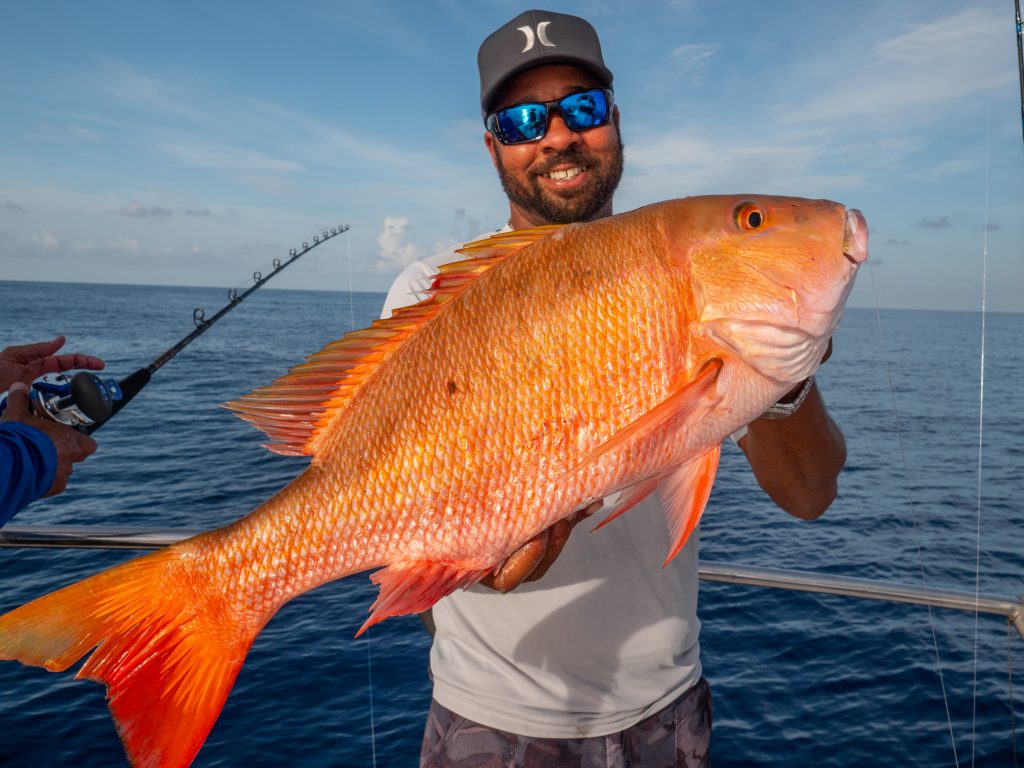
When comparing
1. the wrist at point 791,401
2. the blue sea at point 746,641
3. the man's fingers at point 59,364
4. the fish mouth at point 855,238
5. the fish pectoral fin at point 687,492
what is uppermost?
the fish mouth at point 855,238

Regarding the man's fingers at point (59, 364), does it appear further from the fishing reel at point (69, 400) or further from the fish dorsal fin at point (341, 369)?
the fish dorsal fin at point (341, 369)

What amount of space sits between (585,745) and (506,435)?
3.48 ft

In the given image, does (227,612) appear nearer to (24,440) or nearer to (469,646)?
(469,646)

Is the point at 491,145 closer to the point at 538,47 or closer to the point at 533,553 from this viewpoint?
the point at 538,47

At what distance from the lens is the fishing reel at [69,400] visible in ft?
8.82

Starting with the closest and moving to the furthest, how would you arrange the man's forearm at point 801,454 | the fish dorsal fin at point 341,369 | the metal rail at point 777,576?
the fish dorsal fin at point 341,369, the man's forearm at point 801,454, the metal rail at point 777,576

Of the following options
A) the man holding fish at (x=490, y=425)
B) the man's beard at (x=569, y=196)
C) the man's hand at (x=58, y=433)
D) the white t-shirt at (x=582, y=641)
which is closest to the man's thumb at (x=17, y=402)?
the man's hand at (x=58, y=433)

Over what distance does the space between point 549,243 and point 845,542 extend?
11831 millimetres

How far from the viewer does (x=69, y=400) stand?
273 cm

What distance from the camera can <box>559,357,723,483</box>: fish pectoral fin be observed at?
4.90ft

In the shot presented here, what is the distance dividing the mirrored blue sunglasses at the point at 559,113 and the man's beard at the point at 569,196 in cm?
11

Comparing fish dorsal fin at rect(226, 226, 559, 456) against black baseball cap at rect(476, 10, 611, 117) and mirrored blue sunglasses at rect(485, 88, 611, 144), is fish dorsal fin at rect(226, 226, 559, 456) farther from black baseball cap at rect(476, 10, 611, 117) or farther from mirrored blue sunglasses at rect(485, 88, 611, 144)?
black baseball cap at rect(476, 10, 611, 117)

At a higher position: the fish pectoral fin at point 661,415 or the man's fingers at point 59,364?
the man's fingers at point 59,364

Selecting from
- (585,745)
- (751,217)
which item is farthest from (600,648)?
(751,217)
